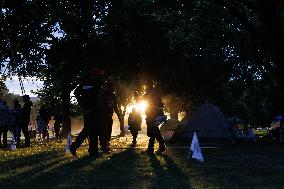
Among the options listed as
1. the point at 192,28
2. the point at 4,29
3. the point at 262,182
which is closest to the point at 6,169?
the point at 262,182

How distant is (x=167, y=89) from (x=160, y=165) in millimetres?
22940

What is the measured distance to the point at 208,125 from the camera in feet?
77.4

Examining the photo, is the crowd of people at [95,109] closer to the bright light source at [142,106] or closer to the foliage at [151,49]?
the bright light source at [142,106]

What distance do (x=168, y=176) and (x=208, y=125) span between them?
14.3 meters

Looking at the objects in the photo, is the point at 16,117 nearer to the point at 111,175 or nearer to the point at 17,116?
the point at 17,116

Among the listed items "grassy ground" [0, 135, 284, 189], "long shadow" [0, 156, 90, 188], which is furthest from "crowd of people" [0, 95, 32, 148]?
"long shadow" [0, 156, 90, 188]

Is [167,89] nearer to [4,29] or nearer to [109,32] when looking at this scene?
[109,32]

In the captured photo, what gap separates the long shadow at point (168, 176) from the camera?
8220 mm

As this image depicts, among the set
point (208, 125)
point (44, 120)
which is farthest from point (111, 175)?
point (44, 120)

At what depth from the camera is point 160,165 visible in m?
11.8

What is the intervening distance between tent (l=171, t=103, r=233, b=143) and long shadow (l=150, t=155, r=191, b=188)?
36.6ft

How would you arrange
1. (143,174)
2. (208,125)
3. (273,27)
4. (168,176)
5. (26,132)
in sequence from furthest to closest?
(208,125) → (26,132) → (273,27) → (143,174) → (168,176)

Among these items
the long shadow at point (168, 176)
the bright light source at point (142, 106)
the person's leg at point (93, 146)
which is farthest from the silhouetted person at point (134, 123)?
the long shadow at point (168, 176)

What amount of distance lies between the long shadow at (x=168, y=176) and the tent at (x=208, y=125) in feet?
36.6
